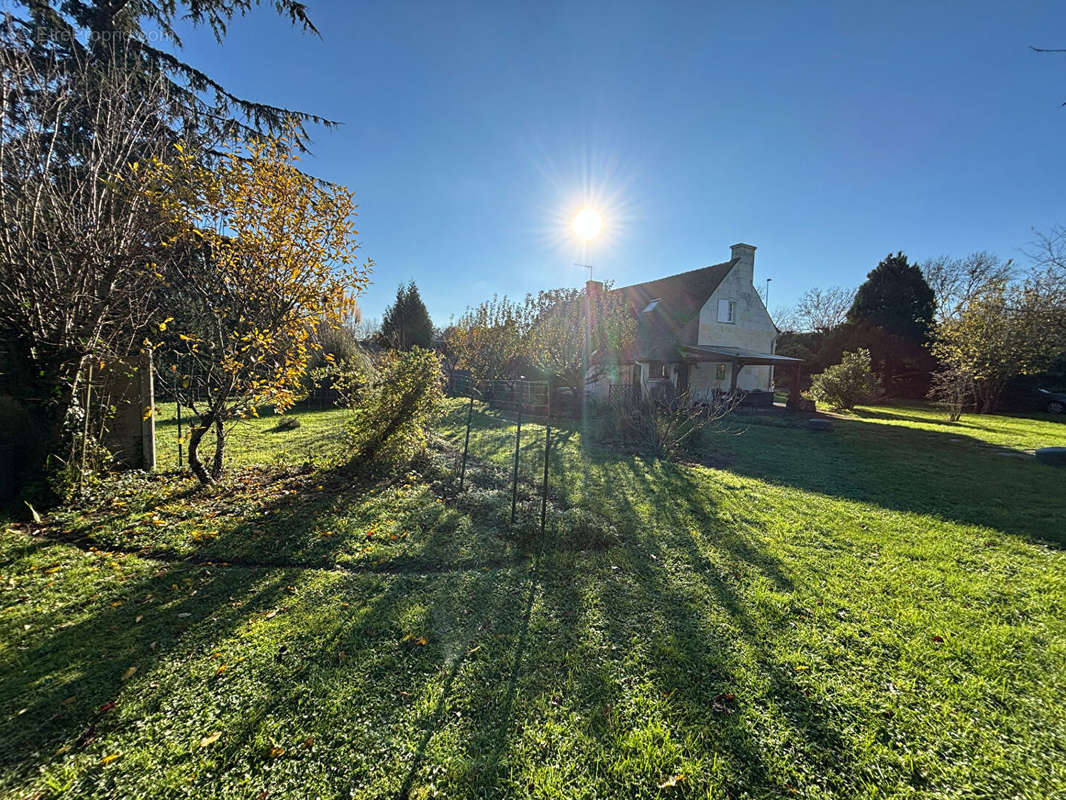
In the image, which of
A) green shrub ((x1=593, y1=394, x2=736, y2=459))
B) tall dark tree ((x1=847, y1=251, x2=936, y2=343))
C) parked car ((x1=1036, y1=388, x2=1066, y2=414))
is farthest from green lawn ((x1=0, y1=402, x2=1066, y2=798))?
tall dark tree ((x1=847, y1=251, x2=936, y2=343))

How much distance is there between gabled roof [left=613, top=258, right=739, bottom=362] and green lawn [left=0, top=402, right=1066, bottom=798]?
14.2 m

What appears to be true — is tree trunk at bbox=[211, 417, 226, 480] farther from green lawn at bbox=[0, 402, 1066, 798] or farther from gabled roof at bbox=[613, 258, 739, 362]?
gabled roof at bbox=[613, 258, 739, 362]

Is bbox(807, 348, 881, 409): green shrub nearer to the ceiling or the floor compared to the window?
nearer to the floor

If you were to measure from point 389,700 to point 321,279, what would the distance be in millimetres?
4845

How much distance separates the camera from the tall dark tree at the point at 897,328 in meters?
25.8

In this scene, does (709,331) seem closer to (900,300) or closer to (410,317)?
(900,300)

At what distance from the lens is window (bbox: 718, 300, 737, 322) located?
21.1 metres

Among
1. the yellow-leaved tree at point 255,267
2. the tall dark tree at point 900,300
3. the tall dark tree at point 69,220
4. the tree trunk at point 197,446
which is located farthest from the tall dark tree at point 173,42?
the tall dark tree at point 900,300

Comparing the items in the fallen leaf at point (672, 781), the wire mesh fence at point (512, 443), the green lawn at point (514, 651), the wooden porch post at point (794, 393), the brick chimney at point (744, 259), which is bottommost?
the fallen leaf at point (672, 781)

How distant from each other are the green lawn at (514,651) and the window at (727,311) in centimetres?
1703

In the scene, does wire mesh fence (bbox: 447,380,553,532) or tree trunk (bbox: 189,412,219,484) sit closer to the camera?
tree trunk (bbox: 189,412,219,484)

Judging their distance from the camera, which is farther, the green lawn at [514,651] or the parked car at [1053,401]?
the parked car at [1053,401]

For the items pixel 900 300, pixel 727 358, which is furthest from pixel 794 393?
pixel 900 300

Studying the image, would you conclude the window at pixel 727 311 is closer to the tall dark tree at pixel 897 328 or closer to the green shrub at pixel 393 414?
the tall dark tree at pixel 897 328
